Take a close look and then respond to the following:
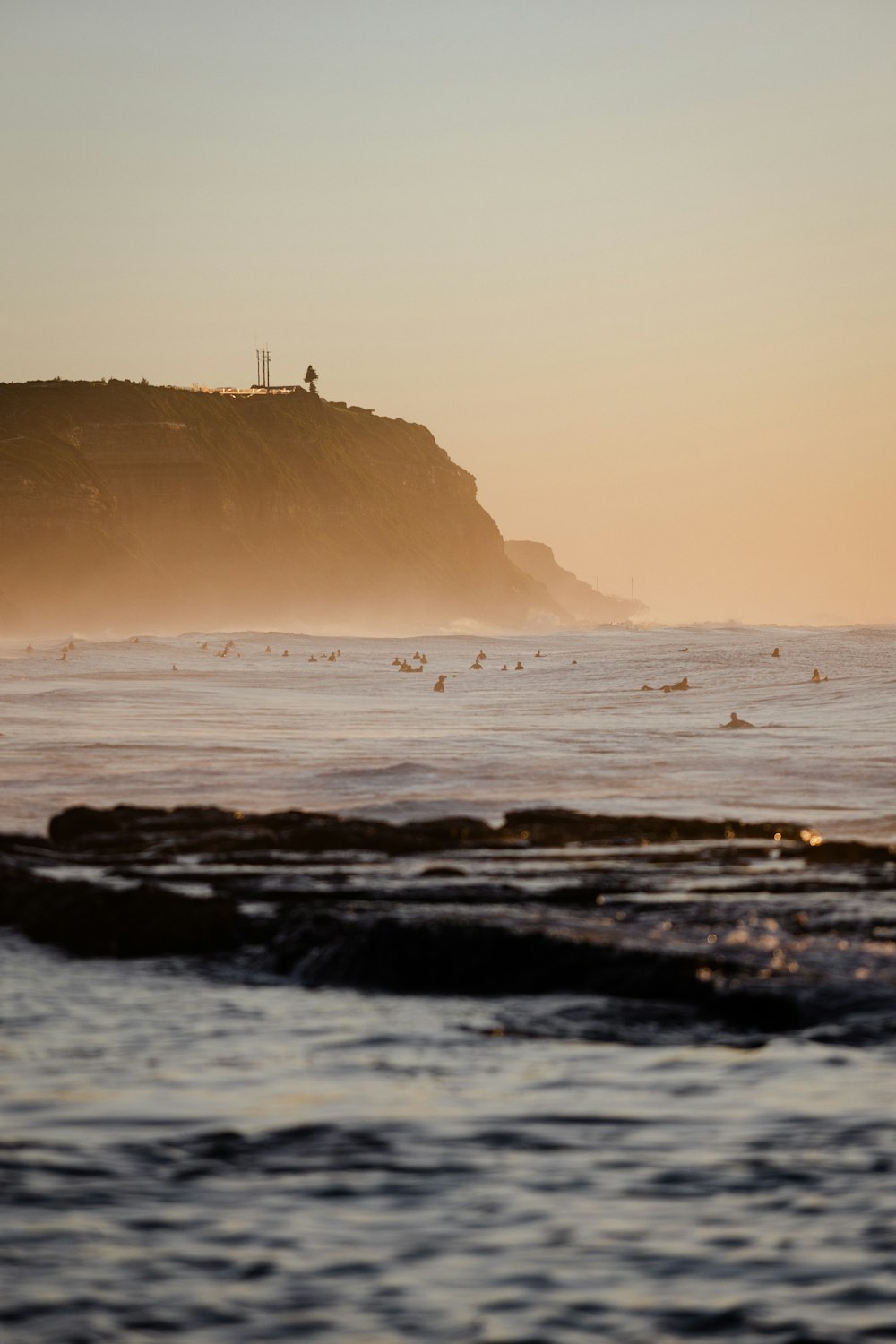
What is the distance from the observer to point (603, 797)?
66.3 ft

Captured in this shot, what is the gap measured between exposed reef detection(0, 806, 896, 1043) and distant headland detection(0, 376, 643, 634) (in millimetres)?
119928

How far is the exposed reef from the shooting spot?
873cm

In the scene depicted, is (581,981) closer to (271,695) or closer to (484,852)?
(484,852)

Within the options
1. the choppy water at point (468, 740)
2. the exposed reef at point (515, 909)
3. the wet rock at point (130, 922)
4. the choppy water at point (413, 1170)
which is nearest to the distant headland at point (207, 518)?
the choppy water at point (468, 740)

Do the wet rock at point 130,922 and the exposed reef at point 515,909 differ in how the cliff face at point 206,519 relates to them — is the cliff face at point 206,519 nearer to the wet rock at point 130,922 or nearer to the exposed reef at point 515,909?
the exposed reef at point 515,909

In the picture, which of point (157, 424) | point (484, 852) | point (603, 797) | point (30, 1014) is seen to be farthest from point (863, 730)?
point (157, 424)

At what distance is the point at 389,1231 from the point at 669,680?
4957 cm

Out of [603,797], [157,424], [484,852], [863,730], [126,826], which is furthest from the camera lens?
[157,424]

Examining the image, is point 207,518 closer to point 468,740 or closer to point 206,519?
point 206,519

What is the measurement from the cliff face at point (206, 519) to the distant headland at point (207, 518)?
0.19m

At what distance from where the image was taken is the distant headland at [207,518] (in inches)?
5659

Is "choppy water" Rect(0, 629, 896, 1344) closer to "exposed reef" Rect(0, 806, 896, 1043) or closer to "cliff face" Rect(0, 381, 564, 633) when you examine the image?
"exposed reef" Rect(0, 806, 896, 1043)

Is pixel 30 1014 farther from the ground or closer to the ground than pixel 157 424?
closer to the ground

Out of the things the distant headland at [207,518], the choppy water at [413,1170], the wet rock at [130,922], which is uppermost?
the distant headland at [207,518]
